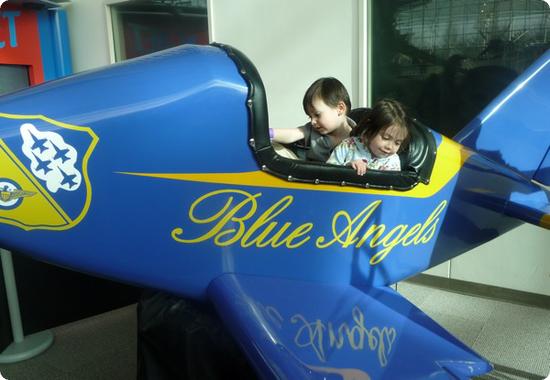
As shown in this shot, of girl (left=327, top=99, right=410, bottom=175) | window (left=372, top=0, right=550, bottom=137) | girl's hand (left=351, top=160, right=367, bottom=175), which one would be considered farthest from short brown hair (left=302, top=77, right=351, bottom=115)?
window (left=372, top=0, right=550, bottom=137)

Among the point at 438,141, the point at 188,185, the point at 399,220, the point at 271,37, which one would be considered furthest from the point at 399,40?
the point at 188,185

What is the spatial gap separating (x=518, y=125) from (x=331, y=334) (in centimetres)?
131

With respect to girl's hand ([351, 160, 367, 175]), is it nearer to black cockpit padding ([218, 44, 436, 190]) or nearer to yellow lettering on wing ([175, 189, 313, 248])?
black cockpit padding ([218, 44, 436, 190])

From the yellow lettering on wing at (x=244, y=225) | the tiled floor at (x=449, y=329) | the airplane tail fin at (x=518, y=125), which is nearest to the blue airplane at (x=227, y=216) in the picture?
the yellow lettering on wing at (x=244, y=225)

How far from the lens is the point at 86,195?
1.03 m

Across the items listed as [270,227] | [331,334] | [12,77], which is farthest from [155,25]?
[331,334]

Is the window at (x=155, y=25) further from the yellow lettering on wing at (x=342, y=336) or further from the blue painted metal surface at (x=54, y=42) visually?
the yellow lettering on wing at (x=342, y=336)

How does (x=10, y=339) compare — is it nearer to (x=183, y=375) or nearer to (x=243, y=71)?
(x=183, y=375)

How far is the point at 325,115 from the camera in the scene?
143 cm

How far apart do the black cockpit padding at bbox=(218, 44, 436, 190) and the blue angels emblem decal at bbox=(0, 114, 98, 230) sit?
15.9 inches

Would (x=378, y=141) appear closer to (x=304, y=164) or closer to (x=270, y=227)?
(x=304, y=164)

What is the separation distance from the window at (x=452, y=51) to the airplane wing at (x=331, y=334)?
1545mm

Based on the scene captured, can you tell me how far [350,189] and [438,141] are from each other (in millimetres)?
461

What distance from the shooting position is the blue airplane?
98 cm
